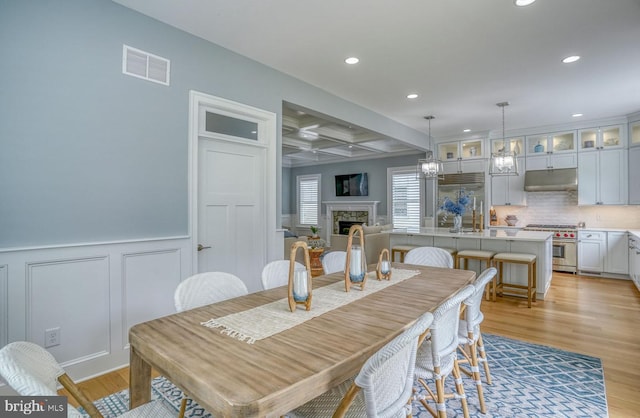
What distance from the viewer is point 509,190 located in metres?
6.89

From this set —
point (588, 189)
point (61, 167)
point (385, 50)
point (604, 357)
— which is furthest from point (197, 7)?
point (588, 189)

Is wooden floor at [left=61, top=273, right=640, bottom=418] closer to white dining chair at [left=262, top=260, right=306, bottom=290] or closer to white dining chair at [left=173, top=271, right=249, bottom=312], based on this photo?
white dining chair at [left=173, top=271, right=249, bottom=312]

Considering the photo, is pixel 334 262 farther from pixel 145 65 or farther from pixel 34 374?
pixel 145 65

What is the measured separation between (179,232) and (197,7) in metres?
1.86

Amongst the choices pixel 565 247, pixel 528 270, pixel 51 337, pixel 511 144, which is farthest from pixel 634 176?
pixel 51 337

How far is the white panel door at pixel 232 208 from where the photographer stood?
10.5ft

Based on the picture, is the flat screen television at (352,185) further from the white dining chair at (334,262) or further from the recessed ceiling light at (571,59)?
the white dining chair at (334,262)

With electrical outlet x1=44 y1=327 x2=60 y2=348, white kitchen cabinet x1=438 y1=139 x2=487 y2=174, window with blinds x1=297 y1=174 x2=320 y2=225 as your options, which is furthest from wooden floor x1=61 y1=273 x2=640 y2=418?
window with blinds x1=297 y1=174 x2=320 y2=225

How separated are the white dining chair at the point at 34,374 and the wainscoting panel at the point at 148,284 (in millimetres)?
1509

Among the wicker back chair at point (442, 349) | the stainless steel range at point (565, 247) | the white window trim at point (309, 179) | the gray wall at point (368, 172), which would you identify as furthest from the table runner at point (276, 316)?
the white window trim at point (309, 179)

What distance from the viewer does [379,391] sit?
1.17 metres

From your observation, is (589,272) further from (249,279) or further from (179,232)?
(179,232)

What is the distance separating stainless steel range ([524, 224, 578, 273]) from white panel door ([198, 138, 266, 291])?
569 centimetres

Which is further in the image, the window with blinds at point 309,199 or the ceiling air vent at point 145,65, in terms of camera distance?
the window with blinds at point 309,199
